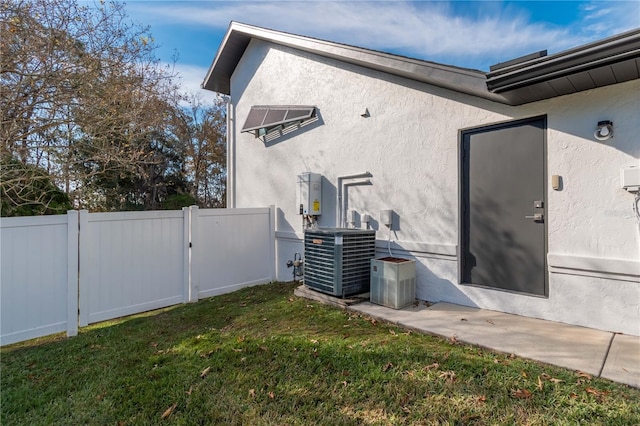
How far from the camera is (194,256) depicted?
5910mm

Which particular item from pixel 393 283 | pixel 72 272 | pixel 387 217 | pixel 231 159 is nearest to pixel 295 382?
pixel 393 283

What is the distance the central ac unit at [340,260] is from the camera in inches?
191

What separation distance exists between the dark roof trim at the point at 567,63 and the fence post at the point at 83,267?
18.1 ft

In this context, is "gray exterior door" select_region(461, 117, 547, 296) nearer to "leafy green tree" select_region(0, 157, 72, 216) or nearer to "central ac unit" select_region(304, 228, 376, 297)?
"central ac unit" select_region(304, 228, 376, 297)

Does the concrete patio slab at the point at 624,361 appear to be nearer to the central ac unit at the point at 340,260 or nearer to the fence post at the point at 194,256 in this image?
the central ac unit at the point at 340,260

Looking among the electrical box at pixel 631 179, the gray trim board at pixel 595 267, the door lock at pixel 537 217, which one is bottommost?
the gray trim board at pixel 595 267

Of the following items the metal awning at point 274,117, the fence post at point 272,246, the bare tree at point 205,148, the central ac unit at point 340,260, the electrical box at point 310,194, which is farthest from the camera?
the bare tree at point 205,148

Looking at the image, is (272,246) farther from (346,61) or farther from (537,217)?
(537,217)

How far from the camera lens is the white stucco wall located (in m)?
3.49

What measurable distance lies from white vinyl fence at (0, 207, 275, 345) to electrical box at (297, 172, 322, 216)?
115cm

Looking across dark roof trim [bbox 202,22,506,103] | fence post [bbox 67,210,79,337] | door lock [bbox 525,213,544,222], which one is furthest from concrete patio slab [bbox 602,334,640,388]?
fence post [bbox 67,210,79,337]

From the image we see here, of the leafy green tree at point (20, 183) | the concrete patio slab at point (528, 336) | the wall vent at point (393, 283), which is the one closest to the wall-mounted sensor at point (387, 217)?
the wall vent at point (393, 283)

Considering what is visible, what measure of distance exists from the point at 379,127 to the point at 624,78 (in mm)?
3033

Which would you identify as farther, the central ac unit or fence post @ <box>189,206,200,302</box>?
fence post @ <box>189,206,200,302</box>
